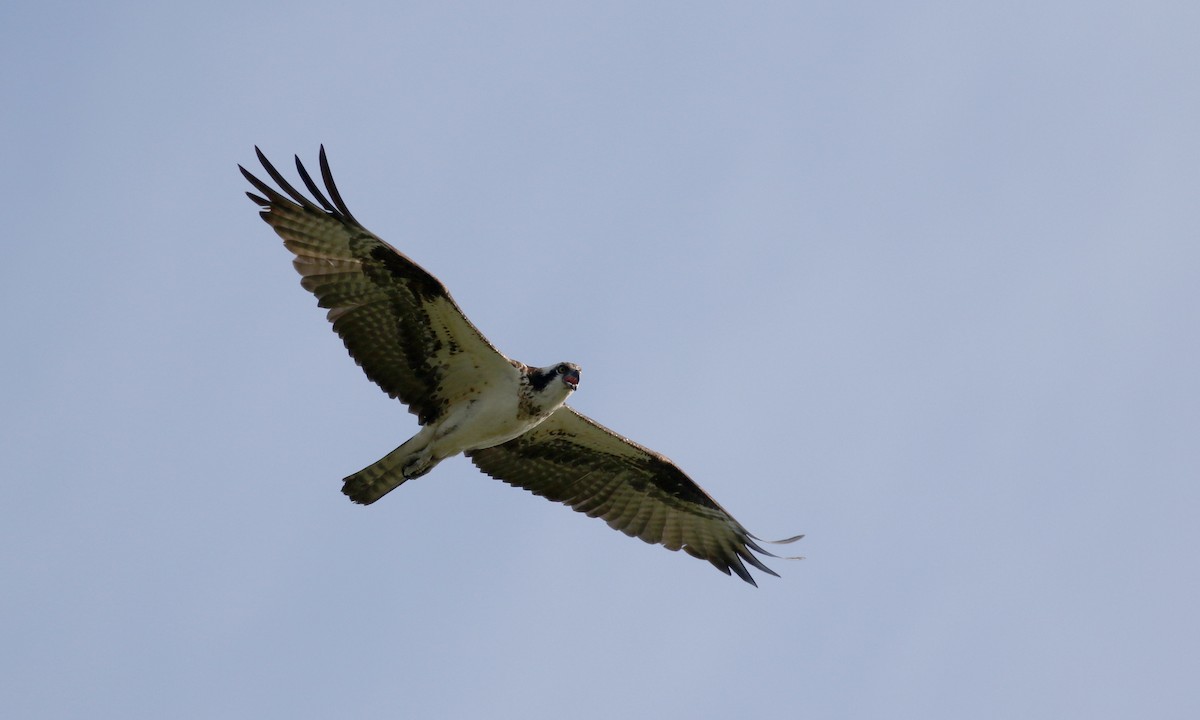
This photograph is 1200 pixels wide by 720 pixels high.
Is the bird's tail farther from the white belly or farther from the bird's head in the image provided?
the bird's head

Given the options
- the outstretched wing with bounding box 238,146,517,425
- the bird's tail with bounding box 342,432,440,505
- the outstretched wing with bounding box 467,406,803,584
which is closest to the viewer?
the outstretched wing with bounding box 238,146,517,425

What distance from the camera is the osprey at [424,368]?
A: 1302 centimetres

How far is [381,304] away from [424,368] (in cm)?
77

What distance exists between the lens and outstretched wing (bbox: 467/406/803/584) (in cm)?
1484

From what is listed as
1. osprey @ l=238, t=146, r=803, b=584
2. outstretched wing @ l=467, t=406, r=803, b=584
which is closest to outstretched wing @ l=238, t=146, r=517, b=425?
osprey @ l=238, t=146, r=803, b=584

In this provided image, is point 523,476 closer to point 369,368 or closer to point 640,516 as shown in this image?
point 640,516

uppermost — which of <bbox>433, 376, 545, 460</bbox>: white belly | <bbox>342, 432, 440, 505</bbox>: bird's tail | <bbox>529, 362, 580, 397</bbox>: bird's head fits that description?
<bbox>529, 362, 580, 397</bbox>: bird's head

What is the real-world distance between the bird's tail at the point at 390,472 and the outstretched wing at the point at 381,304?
1.14ft

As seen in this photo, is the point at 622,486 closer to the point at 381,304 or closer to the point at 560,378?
the point at 560,378

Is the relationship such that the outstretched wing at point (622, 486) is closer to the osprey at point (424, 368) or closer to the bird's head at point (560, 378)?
the osprey at point (424, 368)

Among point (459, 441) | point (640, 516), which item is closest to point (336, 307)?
point (459, 441)

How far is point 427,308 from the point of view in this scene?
1324 centimetres

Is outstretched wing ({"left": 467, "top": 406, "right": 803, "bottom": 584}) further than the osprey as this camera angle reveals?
Yes

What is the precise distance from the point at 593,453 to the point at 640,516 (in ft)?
3.06
